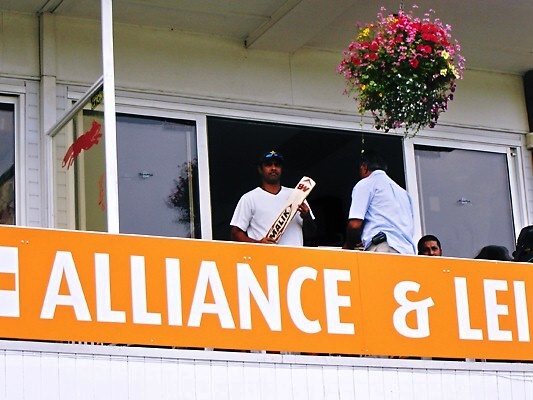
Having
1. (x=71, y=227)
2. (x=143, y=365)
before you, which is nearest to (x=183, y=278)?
(x=143, y=365)

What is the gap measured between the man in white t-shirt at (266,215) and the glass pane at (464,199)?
9.53ft

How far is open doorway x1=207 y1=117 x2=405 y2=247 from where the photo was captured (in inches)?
494

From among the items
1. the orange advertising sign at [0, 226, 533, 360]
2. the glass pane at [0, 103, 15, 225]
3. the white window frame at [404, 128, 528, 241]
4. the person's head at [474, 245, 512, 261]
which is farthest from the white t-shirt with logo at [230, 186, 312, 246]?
the white window frame at [404, 128, 528, 241]

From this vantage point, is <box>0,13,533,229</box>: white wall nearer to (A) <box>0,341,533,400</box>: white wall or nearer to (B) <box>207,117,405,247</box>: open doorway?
(B) <box>207,117,405,247</box>: open doorway

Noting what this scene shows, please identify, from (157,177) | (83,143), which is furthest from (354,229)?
(157,177)

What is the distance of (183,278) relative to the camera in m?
8.84

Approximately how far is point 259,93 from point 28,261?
4.83 m

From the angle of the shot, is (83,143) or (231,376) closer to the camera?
(231,376)

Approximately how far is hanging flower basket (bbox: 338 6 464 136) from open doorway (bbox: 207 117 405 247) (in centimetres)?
216

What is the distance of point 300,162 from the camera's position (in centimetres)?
1312

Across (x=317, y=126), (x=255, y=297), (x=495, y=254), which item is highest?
(x=317, y=126)

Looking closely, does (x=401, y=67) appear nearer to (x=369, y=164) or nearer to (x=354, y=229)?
(x=369, y=164)

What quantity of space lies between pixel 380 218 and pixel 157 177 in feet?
8.49

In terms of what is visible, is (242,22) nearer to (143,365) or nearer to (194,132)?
(194,132)
